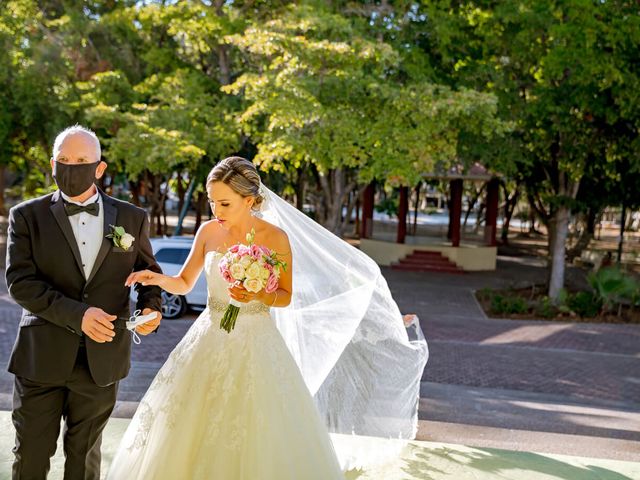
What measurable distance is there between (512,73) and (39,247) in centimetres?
1503

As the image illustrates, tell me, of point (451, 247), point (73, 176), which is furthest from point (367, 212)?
point (73, 176)

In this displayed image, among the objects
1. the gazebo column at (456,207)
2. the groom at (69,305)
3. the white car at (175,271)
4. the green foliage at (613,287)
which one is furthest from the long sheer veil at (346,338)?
the gazebo column at (456,207)

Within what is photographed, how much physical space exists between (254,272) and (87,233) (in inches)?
32.7

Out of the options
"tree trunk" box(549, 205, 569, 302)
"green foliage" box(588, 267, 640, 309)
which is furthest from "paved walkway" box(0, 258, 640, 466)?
"tree trunk" box(549, 205, 569, 302)

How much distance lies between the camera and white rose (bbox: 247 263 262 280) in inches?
143

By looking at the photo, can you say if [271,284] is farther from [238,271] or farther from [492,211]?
[492,211]

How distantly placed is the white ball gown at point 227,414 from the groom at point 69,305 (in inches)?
14.8

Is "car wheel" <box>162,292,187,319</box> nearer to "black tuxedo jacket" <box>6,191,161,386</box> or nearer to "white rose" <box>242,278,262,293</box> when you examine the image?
"black tuxedo jacket" <box>6,191,161,386</box>

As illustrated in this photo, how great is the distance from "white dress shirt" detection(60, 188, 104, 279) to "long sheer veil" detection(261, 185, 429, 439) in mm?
1621

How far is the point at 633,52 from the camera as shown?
1478cm

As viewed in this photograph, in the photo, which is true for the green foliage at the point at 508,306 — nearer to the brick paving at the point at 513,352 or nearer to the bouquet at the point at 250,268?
the brick paving at the point at 513,352

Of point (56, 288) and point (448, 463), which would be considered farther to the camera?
point (448, 463)

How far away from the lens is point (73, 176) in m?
3.44

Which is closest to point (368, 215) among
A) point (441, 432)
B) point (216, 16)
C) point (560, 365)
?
point (216, 16)
